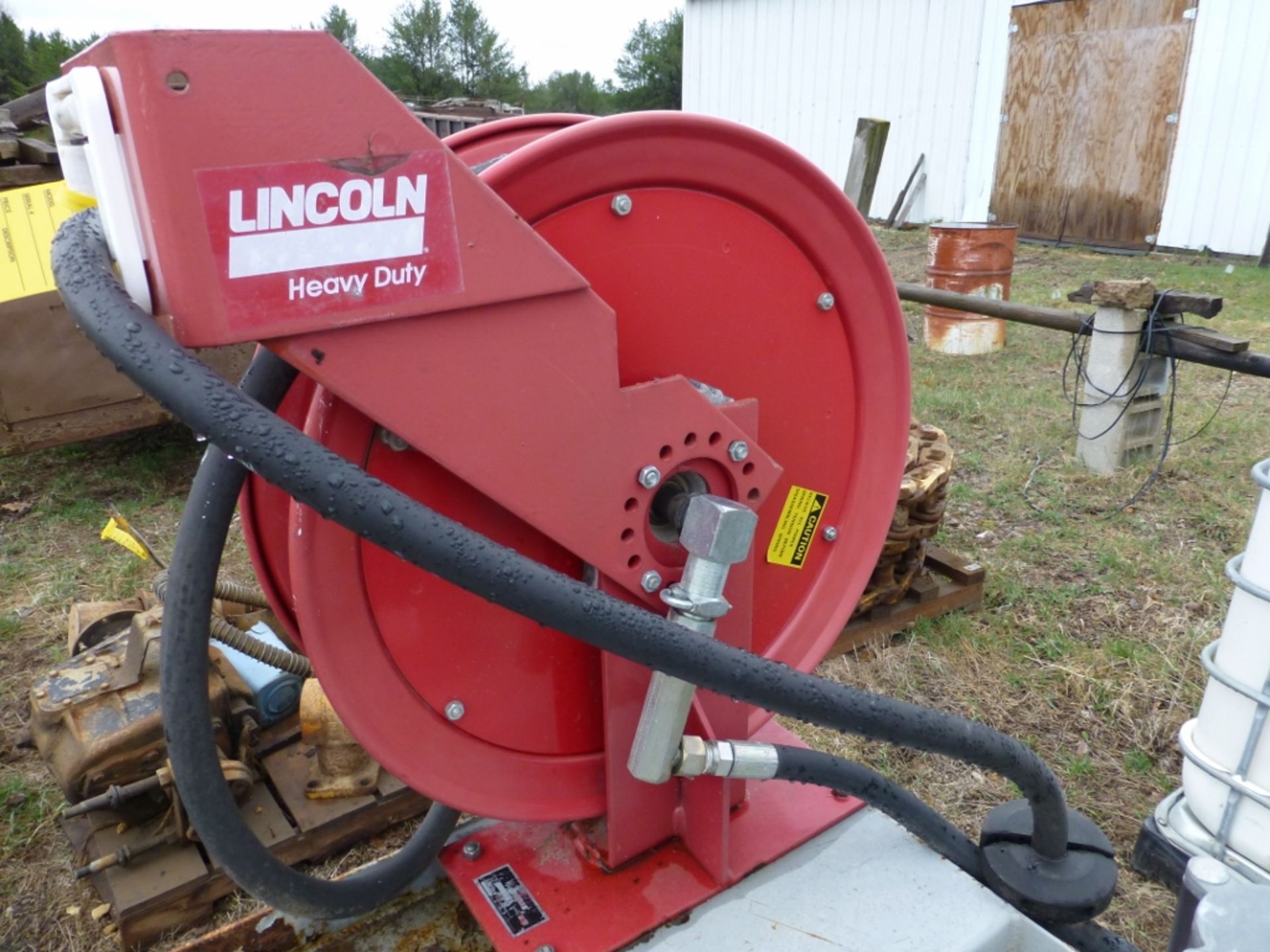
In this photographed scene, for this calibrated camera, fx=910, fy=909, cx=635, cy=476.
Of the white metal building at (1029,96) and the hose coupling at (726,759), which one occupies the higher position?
the white metal building at (1029,96)

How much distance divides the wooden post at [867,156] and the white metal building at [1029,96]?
50.6 inches

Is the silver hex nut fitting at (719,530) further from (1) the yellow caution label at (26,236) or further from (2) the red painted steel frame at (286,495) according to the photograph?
(1) the yellow caution label at (26,236)

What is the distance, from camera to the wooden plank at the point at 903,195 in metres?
9.65

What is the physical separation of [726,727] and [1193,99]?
860 cm

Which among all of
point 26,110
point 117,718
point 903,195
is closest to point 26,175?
point 26,110

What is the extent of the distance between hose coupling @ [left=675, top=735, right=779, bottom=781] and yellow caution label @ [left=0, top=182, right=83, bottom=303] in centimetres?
271

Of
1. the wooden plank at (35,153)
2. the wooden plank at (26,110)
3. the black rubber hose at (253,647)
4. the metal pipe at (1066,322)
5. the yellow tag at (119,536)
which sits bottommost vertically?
the black rubber hose at (253,647)

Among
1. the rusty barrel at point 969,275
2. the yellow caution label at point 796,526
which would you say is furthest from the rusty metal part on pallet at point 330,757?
the rusty barrel at point 969,275

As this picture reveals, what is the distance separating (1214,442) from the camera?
13.0ft

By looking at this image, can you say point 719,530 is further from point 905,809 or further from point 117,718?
point 117,718

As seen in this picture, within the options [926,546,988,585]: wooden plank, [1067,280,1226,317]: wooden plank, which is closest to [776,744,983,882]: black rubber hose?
[926,546,988,585]: wooden plank

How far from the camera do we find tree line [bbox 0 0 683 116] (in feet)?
104

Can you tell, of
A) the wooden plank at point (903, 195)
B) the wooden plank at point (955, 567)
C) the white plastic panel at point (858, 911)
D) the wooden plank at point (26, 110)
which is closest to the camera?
the white plastic panel at point (858, 911)

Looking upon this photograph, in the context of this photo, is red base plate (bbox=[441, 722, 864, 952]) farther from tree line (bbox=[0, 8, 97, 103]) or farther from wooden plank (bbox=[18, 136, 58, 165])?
tree line (bbox=[0, 8, 97, 103])
